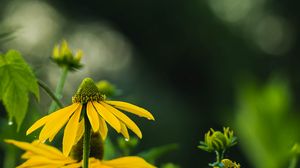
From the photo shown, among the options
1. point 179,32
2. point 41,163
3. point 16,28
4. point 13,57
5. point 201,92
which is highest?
point 179,32

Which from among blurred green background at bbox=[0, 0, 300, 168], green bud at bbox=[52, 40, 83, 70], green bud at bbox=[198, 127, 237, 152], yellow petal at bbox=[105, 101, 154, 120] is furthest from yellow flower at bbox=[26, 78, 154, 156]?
blurred green background at bbox=[0, 0, 300, 168]

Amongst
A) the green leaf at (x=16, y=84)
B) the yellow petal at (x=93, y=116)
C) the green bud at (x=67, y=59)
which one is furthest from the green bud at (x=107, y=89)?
the yellow petal at (x=93, y=116)

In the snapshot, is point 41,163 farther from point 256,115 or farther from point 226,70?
point 226,70

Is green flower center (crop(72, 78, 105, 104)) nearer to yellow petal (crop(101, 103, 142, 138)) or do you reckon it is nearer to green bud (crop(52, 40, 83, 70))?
yellow petal (crop(101, 103, 142, 138))

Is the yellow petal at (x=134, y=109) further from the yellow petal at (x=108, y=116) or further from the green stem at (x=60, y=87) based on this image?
the green stem at (x=60, y=87)

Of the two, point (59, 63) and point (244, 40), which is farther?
point (244, 40)

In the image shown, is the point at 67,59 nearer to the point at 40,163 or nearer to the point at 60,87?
the point at 60,87

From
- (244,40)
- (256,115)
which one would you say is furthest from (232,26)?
(256,115)

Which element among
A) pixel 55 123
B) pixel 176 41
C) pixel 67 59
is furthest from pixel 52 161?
pixel 176 41
